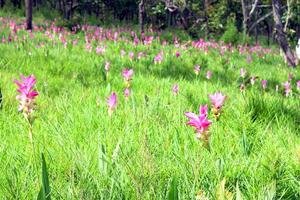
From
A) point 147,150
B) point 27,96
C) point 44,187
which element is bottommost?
point 44,187

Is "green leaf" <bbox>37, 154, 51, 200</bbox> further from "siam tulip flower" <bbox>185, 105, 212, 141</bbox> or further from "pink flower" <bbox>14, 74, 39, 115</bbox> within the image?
"siam tulip flower" <bbox>185, 105, 212, 141</bbox>

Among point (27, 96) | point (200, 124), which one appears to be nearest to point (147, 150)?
point (200, 124)

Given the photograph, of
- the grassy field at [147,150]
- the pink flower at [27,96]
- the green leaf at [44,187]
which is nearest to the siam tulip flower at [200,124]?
the grassy field at [147,150]

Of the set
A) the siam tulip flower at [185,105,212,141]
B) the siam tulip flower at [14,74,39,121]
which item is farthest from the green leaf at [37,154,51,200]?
the siam tulip flower at [185,105,212,141]

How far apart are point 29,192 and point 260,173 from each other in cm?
108

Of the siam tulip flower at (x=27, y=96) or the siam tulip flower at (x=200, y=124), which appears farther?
the siam tulip flower at (x=27, y=96)

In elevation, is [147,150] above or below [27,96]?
below

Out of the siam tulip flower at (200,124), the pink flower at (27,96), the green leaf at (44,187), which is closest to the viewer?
the green leaf at (44,187)

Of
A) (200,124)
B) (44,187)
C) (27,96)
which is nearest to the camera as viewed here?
(44,187)

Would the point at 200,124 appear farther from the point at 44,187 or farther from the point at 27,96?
the point at 27,96

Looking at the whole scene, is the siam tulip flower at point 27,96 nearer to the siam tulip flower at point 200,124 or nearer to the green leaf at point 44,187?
the green leaf at point 44,187

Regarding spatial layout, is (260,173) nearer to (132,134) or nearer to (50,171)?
(132,134)

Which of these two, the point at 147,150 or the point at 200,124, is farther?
the point at 200,124

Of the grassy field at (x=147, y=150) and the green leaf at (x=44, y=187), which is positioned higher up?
the green leaf at (x=44, y=187)
